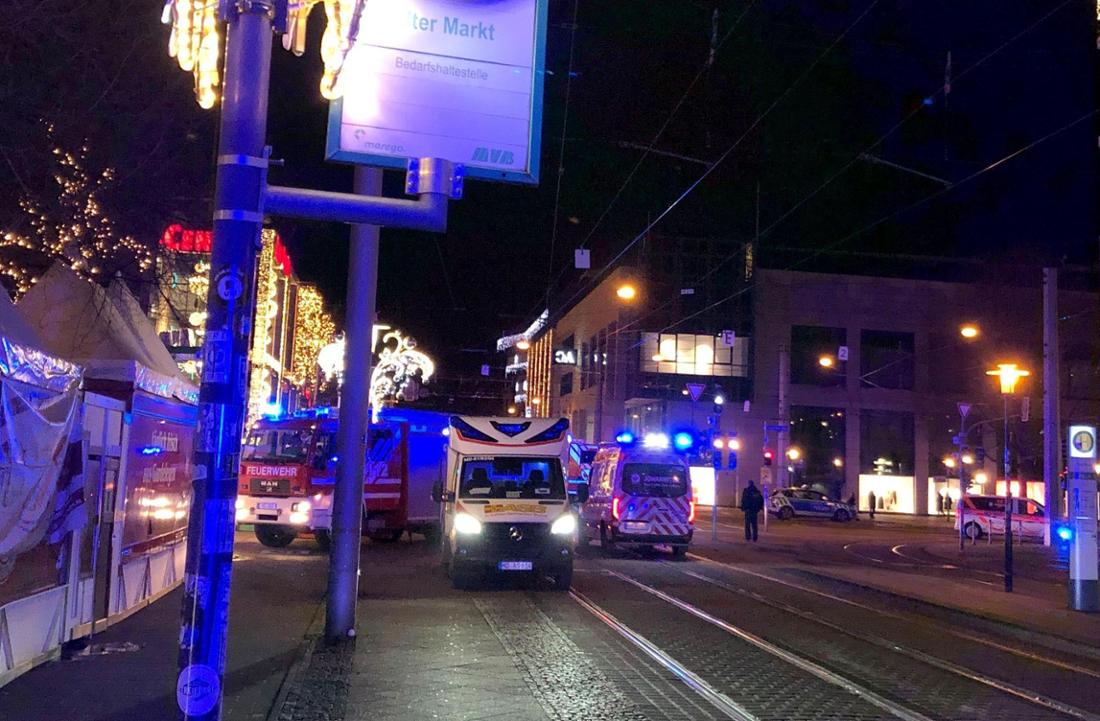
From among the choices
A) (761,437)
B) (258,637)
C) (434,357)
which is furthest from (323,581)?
(434,357)

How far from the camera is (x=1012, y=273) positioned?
49.2 meters

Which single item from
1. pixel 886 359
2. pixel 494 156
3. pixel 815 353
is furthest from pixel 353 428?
pixel 886 359

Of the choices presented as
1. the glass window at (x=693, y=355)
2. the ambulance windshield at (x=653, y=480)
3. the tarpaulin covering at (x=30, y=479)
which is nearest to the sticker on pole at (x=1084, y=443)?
the ambulance windshield at (x=653, y=480)

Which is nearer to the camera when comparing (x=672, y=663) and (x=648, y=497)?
(x=672, y=663)

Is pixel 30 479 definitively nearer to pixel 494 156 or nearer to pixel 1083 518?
pixel 494 156

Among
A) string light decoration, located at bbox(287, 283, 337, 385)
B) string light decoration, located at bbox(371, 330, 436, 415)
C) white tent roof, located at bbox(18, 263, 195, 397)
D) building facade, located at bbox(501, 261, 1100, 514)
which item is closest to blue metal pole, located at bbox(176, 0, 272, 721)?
white tent roof, located at bbox(18, 263, 195, 397)

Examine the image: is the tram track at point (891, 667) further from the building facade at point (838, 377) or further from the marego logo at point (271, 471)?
the building facade at point (838, 377)

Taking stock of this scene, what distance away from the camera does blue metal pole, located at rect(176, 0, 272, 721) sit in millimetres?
5734

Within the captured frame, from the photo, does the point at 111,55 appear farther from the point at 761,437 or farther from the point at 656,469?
the point at 761,437

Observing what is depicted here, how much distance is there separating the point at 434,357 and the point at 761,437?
23.0 metres

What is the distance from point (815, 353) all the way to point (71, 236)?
50.4 metres

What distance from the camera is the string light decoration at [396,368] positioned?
37.9m

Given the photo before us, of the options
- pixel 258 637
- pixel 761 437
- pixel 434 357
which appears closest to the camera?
pixel 258 637

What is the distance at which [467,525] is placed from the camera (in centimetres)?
1714
